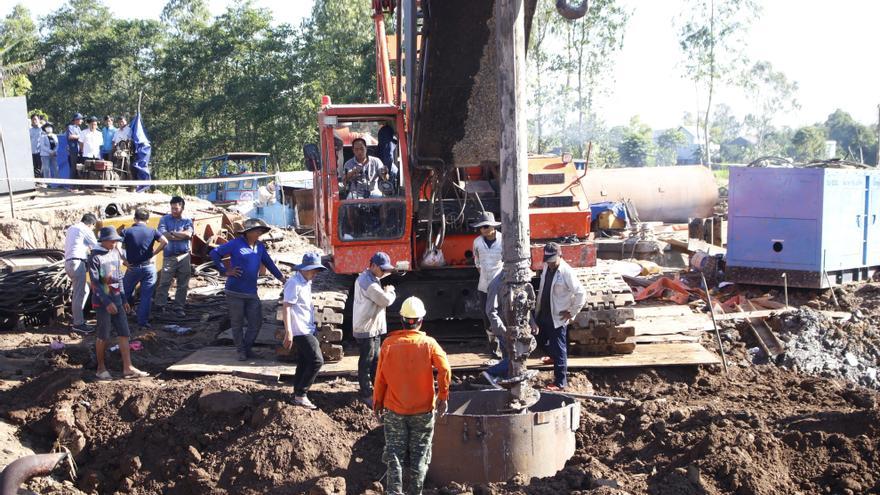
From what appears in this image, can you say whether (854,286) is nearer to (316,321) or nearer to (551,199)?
(551,199)

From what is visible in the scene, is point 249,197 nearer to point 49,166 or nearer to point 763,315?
point 49,166

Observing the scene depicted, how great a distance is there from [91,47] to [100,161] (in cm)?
2035

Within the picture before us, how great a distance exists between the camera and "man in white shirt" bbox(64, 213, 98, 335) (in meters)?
11.1

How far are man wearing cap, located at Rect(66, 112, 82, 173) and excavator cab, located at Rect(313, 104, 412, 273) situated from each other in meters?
10.5

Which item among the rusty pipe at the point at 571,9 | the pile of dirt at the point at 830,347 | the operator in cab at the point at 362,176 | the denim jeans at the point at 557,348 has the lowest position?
the pile of dirt at the point at 830,347

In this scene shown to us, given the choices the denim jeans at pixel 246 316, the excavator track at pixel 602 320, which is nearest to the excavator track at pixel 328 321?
the denim jeans at pixel 246 316

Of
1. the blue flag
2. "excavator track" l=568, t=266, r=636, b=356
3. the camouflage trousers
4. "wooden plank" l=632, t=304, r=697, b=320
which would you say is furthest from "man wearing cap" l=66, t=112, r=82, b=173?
the camouflage trousers

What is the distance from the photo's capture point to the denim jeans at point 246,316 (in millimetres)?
9820

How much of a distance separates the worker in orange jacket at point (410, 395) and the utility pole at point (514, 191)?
3.02ft

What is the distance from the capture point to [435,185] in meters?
9.80

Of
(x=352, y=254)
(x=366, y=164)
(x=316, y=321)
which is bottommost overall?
(x=316, y=321)

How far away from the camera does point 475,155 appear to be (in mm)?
9219

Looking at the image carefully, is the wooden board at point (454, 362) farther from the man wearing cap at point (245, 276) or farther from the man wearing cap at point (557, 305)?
the man wearing cap at point (557, 305)

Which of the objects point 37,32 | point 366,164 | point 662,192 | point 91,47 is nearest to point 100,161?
point 366,164
